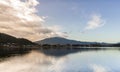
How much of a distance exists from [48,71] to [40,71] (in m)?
1.35

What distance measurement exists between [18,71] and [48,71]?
16.2 feet

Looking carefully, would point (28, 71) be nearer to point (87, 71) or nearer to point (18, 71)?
point (18, 71)

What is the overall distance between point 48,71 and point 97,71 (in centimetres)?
842

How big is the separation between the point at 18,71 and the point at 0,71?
2.90 m

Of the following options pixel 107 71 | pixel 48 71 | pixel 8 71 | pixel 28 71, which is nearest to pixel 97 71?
pixel 107 71

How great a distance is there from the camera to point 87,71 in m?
44.8

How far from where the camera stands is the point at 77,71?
141 ft

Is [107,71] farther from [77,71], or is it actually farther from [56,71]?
[56,71]

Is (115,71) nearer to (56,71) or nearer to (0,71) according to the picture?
(56,71)

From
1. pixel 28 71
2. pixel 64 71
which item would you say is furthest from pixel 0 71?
pixel 64 71

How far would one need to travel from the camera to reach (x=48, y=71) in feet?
141

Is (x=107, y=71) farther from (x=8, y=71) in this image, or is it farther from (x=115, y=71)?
(x=8, y=71)

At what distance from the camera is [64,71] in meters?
43.8

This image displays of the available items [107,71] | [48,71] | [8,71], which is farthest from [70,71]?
[8,71]
